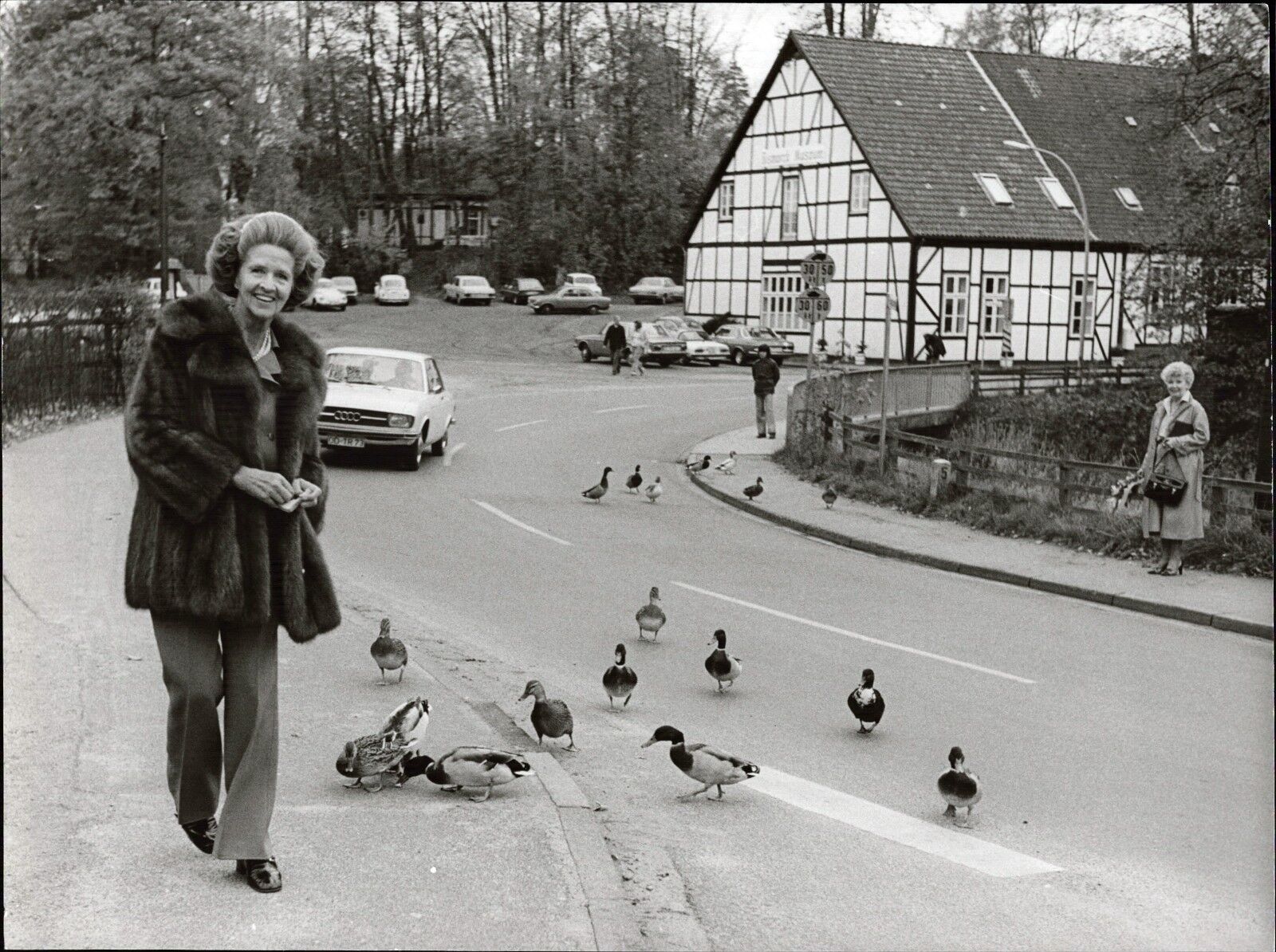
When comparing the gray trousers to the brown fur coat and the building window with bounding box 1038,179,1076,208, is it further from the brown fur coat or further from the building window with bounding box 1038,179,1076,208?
the building window with bounding box 1038,179,1076,208

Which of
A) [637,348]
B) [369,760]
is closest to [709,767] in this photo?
[369,760]

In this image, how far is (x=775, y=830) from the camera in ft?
21.7

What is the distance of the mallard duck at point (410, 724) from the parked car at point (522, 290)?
2668 inches

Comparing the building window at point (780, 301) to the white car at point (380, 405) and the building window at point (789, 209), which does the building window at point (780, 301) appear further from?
the white car at point (380, 405)

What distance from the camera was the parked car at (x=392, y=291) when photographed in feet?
237

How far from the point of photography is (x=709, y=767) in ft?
22.8

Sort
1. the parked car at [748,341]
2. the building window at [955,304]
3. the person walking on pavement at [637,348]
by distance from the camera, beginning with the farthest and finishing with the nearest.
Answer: the parked car at [748,341] < the building window at [955,304] < the person walking on pavement at [637,348]

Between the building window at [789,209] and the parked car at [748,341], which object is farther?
the building window at [789,209]

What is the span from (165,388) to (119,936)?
4.83 feet

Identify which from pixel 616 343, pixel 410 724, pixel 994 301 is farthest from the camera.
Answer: pixel 994 301

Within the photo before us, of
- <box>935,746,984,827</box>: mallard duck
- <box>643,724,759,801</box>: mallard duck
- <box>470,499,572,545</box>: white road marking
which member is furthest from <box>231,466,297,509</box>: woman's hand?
<box>470,499,572,545</box>: white road marking

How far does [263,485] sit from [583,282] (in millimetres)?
67398

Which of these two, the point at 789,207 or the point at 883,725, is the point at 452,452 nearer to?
the point at 883,725

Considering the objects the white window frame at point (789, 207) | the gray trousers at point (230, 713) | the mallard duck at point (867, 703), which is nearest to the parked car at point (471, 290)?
the white window frame at point (789, 207)
